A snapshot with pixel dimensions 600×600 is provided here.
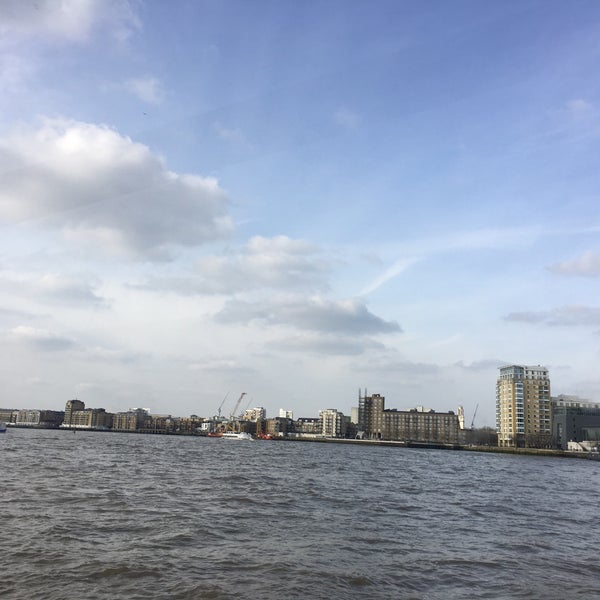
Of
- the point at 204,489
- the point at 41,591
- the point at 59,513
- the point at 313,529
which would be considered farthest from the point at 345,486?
the point at 41,591

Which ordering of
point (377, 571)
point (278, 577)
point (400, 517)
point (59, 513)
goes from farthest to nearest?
point (400, 517) < point (59, 513) < point (377, 571) < point (278, 577)

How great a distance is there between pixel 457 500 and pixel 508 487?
18199mm

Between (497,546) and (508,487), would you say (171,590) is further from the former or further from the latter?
(508,487)

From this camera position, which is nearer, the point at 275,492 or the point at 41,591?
the point at 41,591

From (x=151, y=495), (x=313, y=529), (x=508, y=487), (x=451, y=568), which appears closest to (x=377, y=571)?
(x=451, y=568)

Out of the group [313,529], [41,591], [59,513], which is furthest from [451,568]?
[59,513]

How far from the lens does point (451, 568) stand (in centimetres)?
1920

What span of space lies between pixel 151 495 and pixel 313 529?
13.5 m

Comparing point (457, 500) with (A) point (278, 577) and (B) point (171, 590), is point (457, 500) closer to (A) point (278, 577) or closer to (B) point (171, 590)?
(A) point (278, 577)

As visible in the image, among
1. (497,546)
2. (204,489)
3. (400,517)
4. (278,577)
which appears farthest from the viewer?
(204,489)

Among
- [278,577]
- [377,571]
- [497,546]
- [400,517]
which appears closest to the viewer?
[278,577]

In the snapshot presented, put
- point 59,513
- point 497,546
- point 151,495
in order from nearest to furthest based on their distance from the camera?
point 497,546, point 59,513, point 151,495

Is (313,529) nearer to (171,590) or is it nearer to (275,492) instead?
(171,590)

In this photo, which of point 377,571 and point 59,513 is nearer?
point 377,571
